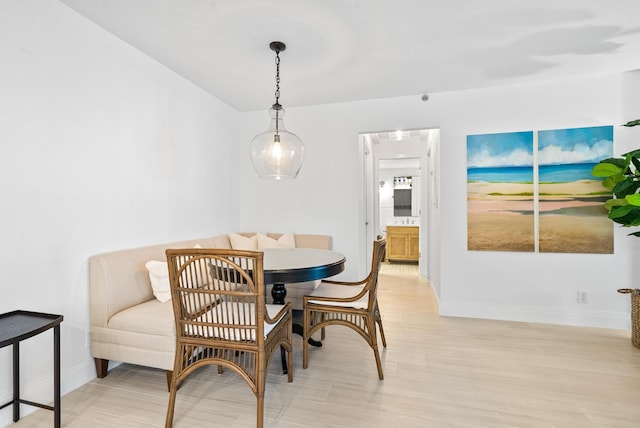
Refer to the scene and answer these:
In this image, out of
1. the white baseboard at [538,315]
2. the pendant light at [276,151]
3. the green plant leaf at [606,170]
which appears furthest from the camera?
the white baseboard at [538,315]

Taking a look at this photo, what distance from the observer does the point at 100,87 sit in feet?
7.50

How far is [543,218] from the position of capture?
3316mm

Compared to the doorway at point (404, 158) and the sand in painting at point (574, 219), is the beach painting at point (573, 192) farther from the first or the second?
the doorway at point (404, 158)

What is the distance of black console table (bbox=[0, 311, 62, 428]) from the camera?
142 cm

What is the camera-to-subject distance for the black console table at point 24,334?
4.65 ft

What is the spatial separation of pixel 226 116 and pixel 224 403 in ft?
10.5

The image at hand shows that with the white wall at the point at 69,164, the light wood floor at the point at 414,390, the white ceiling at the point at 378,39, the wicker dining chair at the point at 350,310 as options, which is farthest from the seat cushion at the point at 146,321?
the white ceiling at the point at 378,39

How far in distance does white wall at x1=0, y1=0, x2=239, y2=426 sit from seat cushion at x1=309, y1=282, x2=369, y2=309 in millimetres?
1559

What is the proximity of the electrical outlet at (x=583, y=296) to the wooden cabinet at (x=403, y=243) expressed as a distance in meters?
3.30

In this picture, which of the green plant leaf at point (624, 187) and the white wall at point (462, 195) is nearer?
the green plant leaf at point (624, 187)

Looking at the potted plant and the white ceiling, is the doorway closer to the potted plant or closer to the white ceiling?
the white ceiling

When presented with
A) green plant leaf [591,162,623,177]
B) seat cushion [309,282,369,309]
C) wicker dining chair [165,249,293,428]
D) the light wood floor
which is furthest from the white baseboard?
wicker dining chair [165,249,293,428]

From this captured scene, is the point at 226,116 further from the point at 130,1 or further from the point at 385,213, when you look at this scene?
the point at 385,213

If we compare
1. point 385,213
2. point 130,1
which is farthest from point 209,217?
point 385,213
